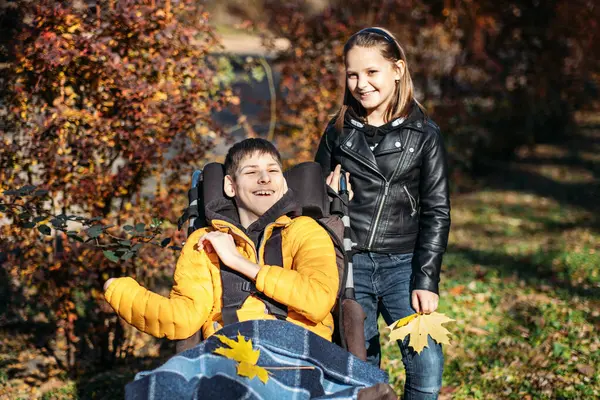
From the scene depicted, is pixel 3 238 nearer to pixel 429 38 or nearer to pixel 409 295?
pixel 409 295

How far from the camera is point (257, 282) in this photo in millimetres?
3188

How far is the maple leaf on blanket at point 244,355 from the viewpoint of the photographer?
2822 millimetres

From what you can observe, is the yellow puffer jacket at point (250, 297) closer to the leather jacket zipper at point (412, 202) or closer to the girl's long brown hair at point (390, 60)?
the leather jacket zipper at point (412, 202)

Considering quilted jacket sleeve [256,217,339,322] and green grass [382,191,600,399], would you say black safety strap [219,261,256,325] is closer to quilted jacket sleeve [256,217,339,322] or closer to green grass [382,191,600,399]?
quilted jacket sleeve [256,217,339,322]

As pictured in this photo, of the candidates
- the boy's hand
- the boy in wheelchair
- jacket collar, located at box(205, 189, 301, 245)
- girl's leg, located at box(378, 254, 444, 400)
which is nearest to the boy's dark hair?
the boy in wheelchair

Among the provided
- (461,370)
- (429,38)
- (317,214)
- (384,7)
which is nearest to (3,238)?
(317,214)

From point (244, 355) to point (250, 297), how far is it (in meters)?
0.47

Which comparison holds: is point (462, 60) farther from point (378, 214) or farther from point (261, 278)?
point (261, 278)

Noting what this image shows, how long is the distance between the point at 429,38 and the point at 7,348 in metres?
6.44

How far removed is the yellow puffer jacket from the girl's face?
2.27 ft

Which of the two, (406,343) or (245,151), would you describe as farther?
(245,151)

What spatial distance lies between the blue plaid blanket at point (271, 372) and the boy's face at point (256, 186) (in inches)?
26.7

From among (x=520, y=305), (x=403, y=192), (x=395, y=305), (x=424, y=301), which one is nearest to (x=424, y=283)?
(x=424, y=301)

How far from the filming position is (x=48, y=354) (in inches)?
224
